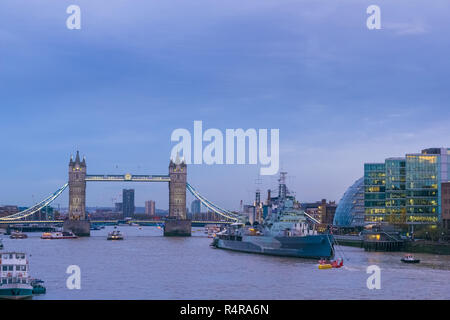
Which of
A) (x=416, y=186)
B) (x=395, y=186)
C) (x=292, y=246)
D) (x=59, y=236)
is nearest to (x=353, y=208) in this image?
(x=395, y=186)

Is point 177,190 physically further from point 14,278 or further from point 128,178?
point 14,278

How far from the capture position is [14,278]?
1399 inches

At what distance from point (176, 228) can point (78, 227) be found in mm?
19480

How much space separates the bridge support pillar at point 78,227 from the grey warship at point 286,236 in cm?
6666

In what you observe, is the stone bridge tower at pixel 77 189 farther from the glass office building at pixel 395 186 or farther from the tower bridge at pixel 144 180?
the glass office building at pixel 395 186

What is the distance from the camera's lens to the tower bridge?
13812 cm

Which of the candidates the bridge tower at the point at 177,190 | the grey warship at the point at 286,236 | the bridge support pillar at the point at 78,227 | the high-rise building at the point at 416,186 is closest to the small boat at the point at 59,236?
the bridge support pillar at the point at 78,227

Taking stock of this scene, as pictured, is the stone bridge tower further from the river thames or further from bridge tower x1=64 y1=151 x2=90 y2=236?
the river thames

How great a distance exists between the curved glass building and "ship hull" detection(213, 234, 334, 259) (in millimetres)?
56222
